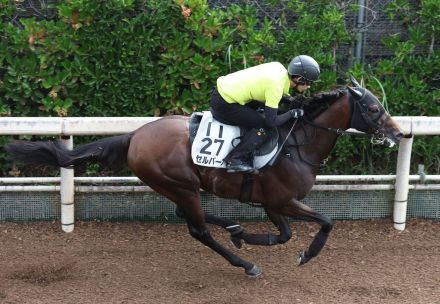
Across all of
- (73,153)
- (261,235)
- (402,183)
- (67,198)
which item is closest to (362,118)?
(261,235)

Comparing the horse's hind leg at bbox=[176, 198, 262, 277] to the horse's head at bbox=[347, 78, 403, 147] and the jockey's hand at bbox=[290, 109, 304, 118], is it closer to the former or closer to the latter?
the jockey's hand at bbox=[290, 109, 304, 118]

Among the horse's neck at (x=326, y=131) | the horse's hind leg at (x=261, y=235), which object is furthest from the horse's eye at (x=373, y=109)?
the horse's hind leg at (x=261, y=235)

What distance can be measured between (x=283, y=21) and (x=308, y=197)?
2.03 meters

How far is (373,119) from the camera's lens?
5.26m

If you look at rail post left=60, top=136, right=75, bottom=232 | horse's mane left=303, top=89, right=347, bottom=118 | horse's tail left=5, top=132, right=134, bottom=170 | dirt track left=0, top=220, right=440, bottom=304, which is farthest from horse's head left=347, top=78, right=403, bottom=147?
rail post left=60, top=136, right=75, bottom=232

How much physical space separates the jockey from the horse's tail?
0.95 metres

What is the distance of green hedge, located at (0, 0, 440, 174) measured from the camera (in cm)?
666

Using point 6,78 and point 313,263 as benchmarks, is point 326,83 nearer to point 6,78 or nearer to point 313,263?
point 313,263

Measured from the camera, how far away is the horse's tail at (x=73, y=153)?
5.57 metres

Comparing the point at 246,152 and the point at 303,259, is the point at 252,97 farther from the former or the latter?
the point at 303,259

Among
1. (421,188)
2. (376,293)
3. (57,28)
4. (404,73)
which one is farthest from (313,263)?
(57,28)

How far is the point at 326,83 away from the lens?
681 cm

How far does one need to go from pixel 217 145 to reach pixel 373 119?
136 cm

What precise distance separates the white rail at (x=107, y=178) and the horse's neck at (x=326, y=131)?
1122mm
